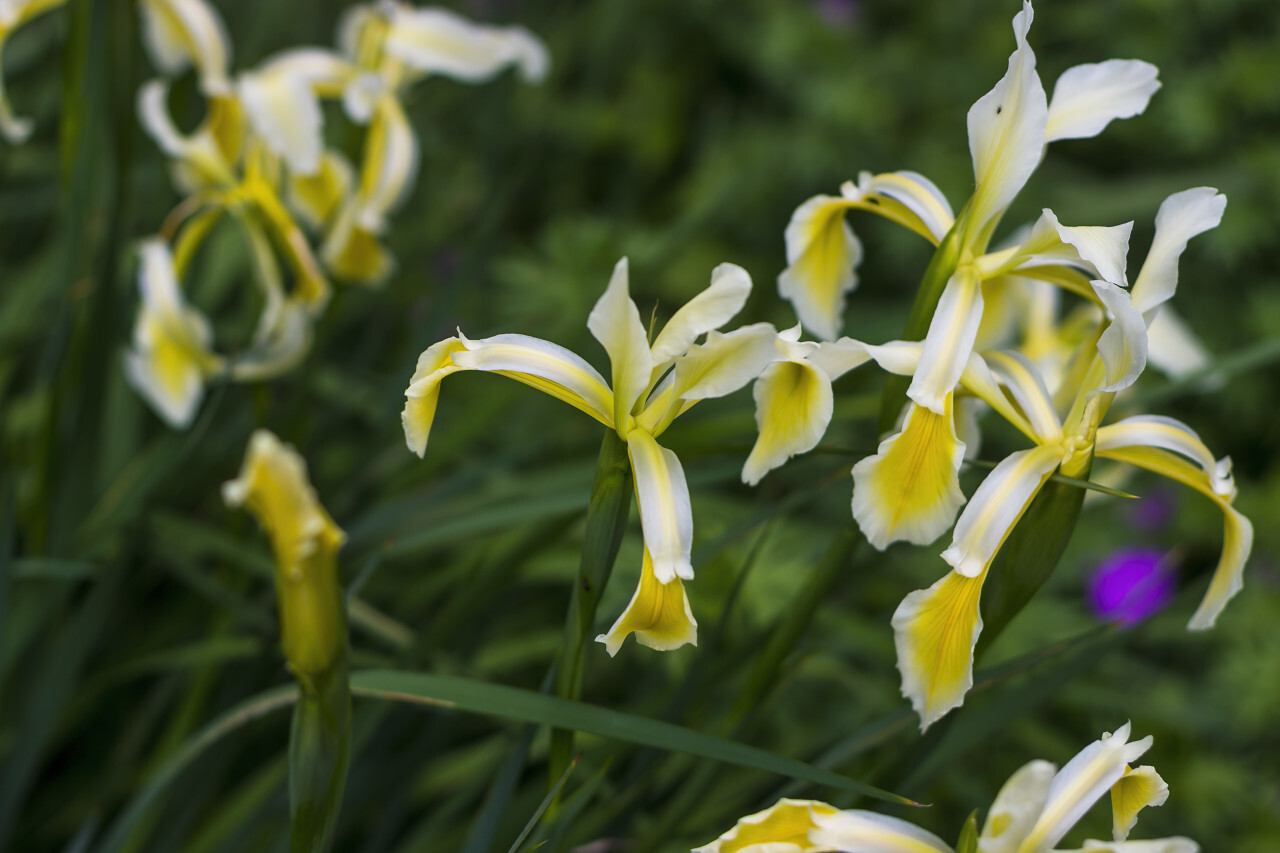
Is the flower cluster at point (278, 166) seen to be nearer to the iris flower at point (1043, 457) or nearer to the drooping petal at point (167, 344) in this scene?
the drooping petal at point (167, 344)

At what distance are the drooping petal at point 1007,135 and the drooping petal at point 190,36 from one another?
0.79 meters

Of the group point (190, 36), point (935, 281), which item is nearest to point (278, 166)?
point (190, 36)

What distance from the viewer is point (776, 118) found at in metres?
2.13

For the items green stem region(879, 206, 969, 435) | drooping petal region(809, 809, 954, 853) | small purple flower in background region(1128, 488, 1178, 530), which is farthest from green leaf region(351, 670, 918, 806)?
small purple flower in background region(1128, 488, 1178, 530)

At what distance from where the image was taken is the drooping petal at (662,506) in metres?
0.51

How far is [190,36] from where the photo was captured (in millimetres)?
1045

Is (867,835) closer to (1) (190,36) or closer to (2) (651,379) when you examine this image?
(2) (651,379)

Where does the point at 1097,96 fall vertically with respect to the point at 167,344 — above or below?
above

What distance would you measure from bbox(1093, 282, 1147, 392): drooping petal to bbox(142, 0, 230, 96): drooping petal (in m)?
0.90

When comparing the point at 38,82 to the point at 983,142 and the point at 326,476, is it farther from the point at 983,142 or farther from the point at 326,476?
the point at 983,142

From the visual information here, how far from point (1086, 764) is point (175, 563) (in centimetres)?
89

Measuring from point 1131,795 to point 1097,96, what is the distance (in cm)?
44

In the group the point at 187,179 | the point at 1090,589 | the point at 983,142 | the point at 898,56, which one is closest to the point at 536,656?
the point at 187,179

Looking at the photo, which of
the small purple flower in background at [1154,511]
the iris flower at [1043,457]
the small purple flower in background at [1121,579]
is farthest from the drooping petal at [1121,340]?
the small purple flower in background at [1154,511]
